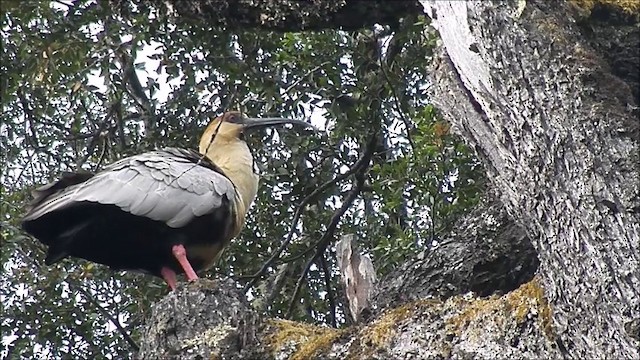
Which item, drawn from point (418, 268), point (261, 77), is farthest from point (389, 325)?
point (261, 77)

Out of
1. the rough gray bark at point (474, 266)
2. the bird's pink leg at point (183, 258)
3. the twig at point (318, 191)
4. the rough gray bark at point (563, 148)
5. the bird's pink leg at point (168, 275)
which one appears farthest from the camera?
the twig at point (318, 191)

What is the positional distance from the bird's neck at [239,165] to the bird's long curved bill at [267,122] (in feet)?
0.42

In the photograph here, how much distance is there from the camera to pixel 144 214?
5.03 metres

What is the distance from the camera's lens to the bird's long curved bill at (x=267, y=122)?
20.1 ft

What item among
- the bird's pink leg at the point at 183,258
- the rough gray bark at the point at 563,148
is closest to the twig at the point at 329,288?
the bird's pink leg at the point at 183,258

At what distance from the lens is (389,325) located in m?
3.28

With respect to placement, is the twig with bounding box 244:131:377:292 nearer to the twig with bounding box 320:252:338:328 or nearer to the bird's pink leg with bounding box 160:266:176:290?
the twig with bounding box 320:252:338:328

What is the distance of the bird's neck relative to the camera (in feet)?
19.7

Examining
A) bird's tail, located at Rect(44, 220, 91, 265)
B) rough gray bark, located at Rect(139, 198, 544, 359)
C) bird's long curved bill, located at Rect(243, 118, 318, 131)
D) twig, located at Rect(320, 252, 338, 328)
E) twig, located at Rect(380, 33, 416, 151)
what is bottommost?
rough gray bark, located at Rect(139, 198, 544, 359)

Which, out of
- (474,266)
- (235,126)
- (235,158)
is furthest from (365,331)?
(235,126)

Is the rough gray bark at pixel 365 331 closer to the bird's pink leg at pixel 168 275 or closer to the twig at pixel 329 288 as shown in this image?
the bird's pink leg at pixel 168 275

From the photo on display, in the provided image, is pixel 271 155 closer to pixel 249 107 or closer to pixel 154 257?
pixel 249 107

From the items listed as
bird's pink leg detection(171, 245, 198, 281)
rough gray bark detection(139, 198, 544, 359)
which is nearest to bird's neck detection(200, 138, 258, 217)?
bird's pink leg detection(171, 245, 198, 281)

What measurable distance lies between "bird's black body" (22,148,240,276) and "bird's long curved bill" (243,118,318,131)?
0.74 m
